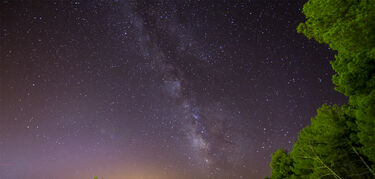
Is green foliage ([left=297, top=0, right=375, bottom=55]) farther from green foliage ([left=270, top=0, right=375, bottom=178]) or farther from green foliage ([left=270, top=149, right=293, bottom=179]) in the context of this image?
green foliage ([left=270, top=149, right=293, bottom=179])

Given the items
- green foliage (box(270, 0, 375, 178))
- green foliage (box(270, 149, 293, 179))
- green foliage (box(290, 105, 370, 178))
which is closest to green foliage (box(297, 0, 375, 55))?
green foliage (box(270, 0, 375, 178))

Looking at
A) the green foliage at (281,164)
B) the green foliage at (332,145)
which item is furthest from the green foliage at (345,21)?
the green foliage at (281,164)

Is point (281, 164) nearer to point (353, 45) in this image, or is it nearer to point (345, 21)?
point (353, 45)

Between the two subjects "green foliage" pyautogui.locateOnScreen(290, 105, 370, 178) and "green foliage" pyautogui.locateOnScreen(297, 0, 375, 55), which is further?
"green foliage" pyautogui.locateOnScreen(290, 105, 370, 178)

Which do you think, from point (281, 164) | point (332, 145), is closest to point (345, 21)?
point (332, 145)

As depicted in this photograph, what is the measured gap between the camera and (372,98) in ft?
15.7

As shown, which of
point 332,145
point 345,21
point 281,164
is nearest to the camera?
point 345,21

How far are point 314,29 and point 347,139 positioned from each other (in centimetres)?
854

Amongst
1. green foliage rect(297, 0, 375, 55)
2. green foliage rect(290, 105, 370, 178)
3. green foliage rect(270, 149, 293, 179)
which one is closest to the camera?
green foliage rect(297, 0, 375, 55)

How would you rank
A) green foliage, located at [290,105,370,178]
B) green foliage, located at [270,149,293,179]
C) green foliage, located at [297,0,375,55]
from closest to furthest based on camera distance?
green foliage, located at [297,0,375,55] → green foliage, located at [290,105,370,178] → green foliage, located at [270,149,293,179]

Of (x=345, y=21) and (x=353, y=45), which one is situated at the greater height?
(x=345, y=21)

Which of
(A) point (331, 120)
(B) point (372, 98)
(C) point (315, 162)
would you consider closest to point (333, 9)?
(B) point (372, 98)

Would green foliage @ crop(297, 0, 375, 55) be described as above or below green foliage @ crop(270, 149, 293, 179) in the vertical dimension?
above

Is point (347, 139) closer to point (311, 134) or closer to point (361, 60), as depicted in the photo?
point (311, 134)
